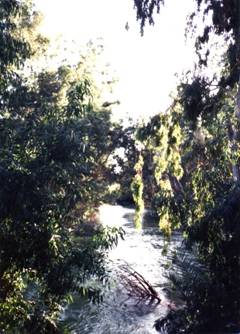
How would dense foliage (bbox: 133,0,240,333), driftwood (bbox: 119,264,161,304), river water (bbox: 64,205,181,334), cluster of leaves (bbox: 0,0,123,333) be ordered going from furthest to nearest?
driftwood (bbox: 119,264,161,304) < river water (bbox: 64,205,181,334) < dense foliage (bbox: 133,0,240,333) < cluster of leaves (bbox: 0,0,123,333)

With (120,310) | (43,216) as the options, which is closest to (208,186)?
(43,216)

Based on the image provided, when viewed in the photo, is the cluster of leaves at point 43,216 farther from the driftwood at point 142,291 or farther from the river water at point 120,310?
the driftwood at point 142,291

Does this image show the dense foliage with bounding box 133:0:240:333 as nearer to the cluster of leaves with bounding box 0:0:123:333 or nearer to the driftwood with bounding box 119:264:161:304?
the cluster of leaves with bounding box 0:0:123:333

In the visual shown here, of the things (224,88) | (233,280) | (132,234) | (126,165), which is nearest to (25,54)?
(224,88)

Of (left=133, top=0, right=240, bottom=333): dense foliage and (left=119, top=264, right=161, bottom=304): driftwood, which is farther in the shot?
(left=119, top=264, right=161, bottom=304): driftwood

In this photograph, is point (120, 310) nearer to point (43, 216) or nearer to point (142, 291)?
point (142, 291)

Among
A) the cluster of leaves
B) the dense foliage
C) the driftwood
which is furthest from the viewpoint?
the driftwood

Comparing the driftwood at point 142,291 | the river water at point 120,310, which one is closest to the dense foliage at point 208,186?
the river water at point 120,310

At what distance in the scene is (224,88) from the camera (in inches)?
442

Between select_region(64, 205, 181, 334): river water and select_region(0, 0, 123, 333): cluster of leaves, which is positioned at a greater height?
select_region(0, 0, 123, 333): cluster of leaves

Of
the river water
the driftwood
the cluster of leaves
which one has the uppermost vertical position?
the cluster of leaves

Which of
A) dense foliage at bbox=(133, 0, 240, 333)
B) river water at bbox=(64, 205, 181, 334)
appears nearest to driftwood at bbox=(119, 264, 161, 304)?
river water at bbox=(64, 205, 181, 334)

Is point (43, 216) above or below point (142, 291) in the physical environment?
above

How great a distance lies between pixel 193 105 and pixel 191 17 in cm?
203
